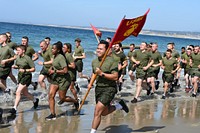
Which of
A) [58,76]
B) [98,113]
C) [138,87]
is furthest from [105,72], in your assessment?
[138,87]

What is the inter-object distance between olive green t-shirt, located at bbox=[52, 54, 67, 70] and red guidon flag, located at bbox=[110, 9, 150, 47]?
179 cm

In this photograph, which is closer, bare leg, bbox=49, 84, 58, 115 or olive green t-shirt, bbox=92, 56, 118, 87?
olive green t-shirt, bbox=92, 56, 118, 87

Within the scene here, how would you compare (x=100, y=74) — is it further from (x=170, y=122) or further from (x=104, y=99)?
(x=170, y=122)

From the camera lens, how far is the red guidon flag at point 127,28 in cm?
669

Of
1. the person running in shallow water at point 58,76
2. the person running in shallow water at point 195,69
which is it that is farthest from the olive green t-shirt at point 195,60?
the person running in shallow water at point 58,76

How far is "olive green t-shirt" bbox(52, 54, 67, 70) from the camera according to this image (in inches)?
322

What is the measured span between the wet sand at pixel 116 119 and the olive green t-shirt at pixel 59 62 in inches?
46.6

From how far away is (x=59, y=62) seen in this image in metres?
8.22

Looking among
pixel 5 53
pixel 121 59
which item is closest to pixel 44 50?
pixel 5 53

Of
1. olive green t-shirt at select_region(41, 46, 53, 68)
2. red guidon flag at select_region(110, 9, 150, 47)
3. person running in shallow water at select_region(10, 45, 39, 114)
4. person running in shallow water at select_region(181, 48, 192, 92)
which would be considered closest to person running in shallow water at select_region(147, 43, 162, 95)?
person running in shallow water at select_region(181, 48, 192, 92)

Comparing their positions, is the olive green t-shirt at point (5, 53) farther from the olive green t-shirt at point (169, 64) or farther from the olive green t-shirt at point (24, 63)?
the olive green t-shirt at point (169, 64)

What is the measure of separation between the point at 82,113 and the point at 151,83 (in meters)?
4.04

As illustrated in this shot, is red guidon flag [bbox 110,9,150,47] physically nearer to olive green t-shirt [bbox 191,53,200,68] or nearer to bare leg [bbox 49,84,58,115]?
bare leg [bbox 49,84,58,115]

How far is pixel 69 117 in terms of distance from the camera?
866 centimetres
